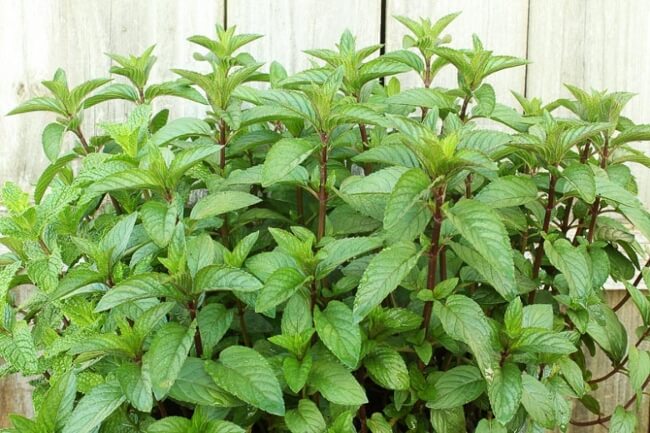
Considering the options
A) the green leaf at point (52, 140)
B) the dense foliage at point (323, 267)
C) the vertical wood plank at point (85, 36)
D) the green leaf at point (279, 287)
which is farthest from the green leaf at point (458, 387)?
the vertical wood plank at point (85, 36)

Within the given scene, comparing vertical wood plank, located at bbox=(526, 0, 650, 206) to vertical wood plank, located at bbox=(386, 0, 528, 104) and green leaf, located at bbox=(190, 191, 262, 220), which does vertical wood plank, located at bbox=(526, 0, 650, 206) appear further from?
green leaf, located at bbox=(190, 191, 262, 220)

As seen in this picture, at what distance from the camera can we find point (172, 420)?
108cm

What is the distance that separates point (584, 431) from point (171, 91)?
4.41 ft

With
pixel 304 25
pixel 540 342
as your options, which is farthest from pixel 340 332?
pixel 304 25

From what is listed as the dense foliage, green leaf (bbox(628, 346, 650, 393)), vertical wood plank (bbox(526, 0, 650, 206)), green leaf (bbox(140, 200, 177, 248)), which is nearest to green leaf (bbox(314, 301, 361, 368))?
the dense foliage

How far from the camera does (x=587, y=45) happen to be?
1978 millimetres

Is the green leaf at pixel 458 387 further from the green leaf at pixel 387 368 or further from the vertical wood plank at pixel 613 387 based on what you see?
the vertical wood plank at pixel 613 387

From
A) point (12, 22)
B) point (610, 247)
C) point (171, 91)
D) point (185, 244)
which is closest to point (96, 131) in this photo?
point (12, 22)

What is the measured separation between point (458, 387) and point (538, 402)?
0.38ft

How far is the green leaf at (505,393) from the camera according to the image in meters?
1.09

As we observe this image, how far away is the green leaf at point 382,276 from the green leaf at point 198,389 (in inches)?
8.4

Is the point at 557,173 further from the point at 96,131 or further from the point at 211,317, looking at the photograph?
the point at 96,131

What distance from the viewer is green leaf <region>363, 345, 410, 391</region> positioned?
1144 mm

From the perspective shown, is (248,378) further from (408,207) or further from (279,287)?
(408,207)
